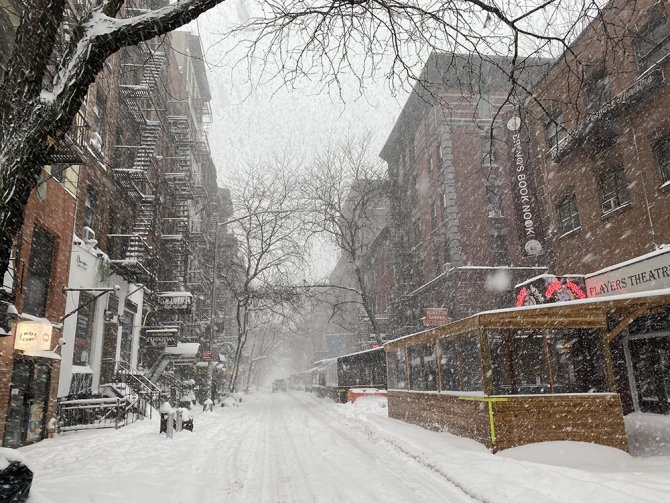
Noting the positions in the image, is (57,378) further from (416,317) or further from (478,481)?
(416,317)

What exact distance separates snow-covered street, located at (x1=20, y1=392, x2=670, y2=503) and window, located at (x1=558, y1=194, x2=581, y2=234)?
10.9 metres

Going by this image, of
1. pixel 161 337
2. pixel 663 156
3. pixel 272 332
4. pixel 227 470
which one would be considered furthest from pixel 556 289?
pixel 272 332

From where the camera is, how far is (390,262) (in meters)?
45.1

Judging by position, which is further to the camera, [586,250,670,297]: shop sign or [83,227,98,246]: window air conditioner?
[83,227,98,246]: window air conditioner

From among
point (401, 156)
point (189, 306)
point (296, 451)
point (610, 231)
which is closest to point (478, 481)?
point (296, 451)

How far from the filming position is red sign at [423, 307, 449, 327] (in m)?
28.5

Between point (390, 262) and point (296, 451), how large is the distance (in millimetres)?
35052

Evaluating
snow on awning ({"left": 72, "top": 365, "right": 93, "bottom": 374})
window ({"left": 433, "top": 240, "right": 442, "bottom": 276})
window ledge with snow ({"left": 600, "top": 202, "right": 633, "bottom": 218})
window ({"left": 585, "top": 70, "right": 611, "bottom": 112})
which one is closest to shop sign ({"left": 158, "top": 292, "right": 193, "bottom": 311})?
snow on awning ({"left": 72, "top": 365, "right": 93, "bottom": 374})

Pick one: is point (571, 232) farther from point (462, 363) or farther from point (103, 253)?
point (103, 253)

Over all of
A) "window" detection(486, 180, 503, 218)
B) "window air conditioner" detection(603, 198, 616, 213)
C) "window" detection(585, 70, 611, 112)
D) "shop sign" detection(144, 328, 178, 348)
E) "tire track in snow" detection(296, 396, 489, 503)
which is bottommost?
"tire track in snow" detection(296, 396, 489, 503)

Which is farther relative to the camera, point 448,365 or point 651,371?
point 651,371

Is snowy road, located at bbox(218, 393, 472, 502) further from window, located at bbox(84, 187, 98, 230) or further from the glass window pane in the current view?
window, located at bbox(84, 187, 98, 230)

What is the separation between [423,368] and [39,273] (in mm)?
11154

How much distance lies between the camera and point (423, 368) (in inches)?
596
